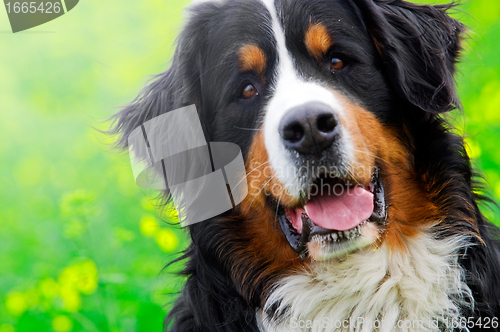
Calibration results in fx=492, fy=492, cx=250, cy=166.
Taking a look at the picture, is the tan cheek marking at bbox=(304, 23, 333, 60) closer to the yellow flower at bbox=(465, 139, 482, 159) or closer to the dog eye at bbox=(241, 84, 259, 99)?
the dog eye at bbox=(241, 84, 259, 99)

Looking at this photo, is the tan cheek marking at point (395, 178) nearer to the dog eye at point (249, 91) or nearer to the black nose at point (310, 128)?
the black nose at point (310, 128)

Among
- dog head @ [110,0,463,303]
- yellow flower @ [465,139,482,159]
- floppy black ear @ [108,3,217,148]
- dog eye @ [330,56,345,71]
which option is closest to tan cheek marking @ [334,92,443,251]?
dog head @ [110,0,463,303]

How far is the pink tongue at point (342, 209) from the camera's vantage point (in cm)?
249

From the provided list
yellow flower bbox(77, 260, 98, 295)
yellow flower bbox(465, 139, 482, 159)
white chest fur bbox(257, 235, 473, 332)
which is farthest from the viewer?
yellow flower bbox(77, 260, 98, 295)

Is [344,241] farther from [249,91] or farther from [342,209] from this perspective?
[249,91]

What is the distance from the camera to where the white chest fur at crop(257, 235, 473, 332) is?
2547 millimetres

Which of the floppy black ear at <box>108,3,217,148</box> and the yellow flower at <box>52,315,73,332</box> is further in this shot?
the yellow flower at <box>52,315,73,332</box>

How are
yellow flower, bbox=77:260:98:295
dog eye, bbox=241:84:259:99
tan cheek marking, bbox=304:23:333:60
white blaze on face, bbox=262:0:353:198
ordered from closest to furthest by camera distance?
white blaze on face, bbox=262:0:353:198 < tan cheek marking, bbox=304:23:333:60 < dog eye, bbox=241:84:259:99 < yellow flower, bbox=77:260:98:295

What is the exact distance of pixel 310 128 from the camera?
7.55 ft

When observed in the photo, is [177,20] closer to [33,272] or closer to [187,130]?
[187,130]

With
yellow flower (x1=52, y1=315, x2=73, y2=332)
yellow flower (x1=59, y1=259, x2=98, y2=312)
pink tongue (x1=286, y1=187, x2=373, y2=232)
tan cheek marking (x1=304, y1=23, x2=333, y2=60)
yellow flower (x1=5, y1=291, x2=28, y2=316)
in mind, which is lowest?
yellow flower (x1=52, y1=315, x2=73, y2=332)

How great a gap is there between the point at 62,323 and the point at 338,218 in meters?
2.22

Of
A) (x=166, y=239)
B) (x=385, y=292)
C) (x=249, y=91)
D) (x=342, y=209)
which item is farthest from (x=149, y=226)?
(x=385, y=292)

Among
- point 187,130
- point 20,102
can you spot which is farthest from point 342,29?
point 20,102
